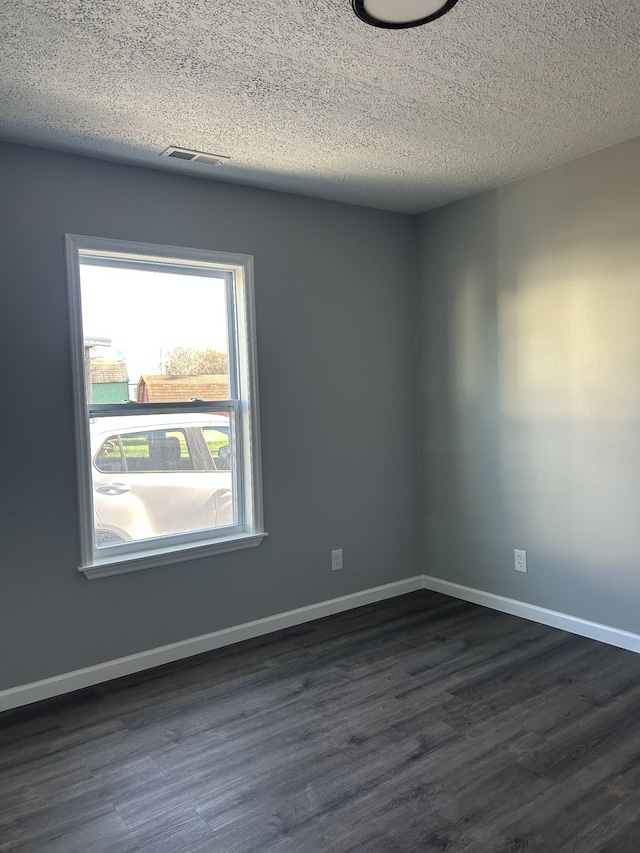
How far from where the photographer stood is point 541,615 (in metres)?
3.75

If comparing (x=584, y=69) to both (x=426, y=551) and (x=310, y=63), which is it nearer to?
(x=310, y=63)

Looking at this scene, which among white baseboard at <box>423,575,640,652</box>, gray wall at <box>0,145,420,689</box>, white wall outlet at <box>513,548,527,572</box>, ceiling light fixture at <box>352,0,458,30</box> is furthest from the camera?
white wall outlet at <box>513,548,527,572</box>

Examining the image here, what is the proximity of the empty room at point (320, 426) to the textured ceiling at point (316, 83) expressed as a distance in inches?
0.7

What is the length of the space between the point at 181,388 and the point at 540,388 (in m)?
2.05

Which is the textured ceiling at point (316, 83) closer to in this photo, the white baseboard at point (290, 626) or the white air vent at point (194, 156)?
the white air vent at point (194, 156)

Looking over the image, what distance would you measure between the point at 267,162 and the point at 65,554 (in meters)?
2.19

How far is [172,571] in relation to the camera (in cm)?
342

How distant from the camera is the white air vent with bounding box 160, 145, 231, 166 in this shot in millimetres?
3070

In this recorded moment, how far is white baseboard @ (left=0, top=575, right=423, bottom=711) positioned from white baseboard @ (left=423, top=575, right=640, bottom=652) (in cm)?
25

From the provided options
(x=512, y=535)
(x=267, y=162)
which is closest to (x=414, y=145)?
(x=267, y=162)

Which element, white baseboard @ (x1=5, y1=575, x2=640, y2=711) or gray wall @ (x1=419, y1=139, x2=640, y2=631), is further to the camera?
gray wall @ (x1=419, y1=139, x2=640, y2=631)

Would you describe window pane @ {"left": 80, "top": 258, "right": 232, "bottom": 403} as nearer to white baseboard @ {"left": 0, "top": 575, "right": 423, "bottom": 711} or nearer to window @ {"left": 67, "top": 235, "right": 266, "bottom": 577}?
window @ {"left": 67, "top": 235, "right": 266, "bottom": 577}

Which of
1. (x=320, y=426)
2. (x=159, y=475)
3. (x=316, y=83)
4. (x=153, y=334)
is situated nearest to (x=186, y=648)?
(x=159, y=475)

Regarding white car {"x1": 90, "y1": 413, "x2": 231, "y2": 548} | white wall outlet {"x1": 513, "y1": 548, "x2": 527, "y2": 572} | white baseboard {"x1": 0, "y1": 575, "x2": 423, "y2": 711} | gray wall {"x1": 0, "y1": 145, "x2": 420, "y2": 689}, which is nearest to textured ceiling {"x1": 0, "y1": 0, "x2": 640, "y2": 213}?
gray wall {"x1": 0, "y1": 145, "x2": 420, "y2": 689}
